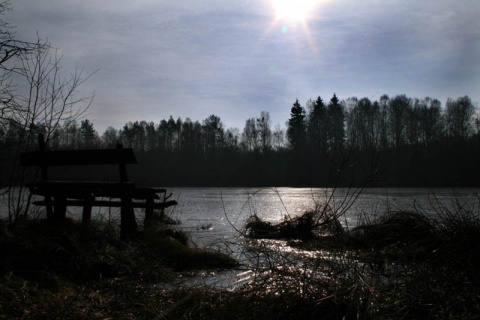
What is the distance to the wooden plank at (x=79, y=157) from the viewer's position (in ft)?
26.3

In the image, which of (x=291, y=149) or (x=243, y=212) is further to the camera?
(x=291, y=149)

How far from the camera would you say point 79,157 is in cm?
826

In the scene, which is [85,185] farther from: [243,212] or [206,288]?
[243,212]

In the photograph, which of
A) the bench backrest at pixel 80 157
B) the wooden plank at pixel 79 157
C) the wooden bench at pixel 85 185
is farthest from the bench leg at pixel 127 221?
the wooden plank at pixel 79 157

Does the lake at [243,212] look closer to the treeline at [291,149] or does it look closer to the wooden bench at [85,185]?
the wooden bench at [85,185]

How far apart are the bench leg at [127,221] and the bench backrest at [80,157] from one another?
0.52 m

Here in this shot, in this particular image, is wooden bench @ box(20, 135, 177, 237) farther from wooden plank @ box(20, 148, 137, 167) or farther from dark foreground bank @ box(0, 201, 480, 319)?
dark foreground bank @ box(0, 201, 480, 319)

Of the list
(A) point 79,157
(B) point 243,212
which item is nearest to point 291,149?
(B) point 243,212

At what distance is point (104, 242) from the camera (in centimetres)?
680

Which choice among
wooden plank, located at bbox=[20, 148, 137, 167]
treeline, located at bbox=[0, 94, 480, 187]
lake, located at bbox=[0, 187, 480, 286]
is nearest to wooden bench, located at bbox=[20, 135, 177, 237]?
wooden plank, located at bbox=[20, 148, 137, 167]

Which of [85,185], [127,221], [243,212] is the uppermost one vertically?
[85,185]

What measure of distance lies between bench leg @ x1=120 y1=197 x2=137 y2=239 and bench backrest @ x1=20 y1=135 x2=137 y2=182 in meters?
0.52

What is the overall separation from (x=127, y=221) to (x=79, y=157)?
1.62 m

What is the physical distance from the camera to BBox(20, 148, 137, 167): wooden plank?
26.3 feet
